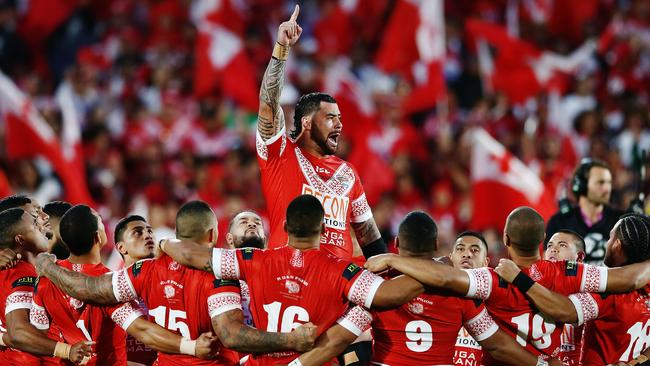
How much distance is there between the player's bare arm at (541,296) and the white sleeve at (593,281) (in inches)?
8.7

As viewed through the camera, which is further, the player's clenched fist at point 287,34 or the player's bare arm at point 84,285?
the player's clenched fist at point 287,34

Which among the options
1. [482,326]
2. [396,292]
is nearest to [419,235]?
[396,292]

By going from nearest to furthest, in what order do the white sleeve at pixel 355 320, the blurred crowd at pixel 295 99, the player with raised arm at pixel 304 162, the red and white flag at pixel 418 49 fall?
the white sleeve at pixel 355 320, the player with raised arm at pixel 304 162, the blurred crowd at pixel 295 99, the red and white flag at pixel 418 49

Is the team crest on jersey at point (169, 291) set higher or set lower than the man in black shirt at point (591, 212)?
lower

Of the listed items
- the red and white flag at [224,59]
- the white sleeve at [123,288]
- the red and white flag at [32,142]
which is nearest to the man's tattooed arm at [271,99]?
the white sleeve at [123,288]

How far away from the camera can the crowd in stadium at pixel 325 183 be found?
7.16m

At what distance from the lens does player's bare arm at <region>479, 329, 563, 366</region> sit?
23.5ft

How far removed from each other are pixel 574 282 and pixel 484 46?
36.4 feet

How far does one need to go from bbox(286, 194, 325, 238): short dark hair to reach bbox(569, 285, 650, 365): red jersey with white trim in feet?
6.87

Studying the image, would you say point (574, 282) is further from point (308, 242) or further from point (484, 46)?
point (484, 46)

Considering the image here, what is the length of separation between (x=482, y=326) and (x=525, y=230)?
2.49 feet

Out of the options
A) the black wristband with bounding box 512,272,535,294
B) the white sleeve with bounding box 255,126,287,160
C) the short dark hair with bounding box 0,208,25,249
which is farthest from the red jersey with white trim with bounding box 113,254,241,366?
the black wristband with bounding box 512,272,535,294

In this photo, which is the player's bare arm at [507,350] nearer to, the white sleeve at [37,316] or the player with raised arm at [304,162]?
the player with raised arm at [304,162]

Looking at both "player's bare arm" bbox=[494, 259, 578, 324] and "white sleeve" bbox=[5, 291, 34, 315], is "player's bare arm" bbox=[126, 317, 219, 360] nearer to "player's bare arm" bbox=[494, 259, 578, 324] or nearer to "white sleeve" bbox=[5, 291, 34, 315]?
"white sleeve" bbox=[5, 291, 34, 315]
